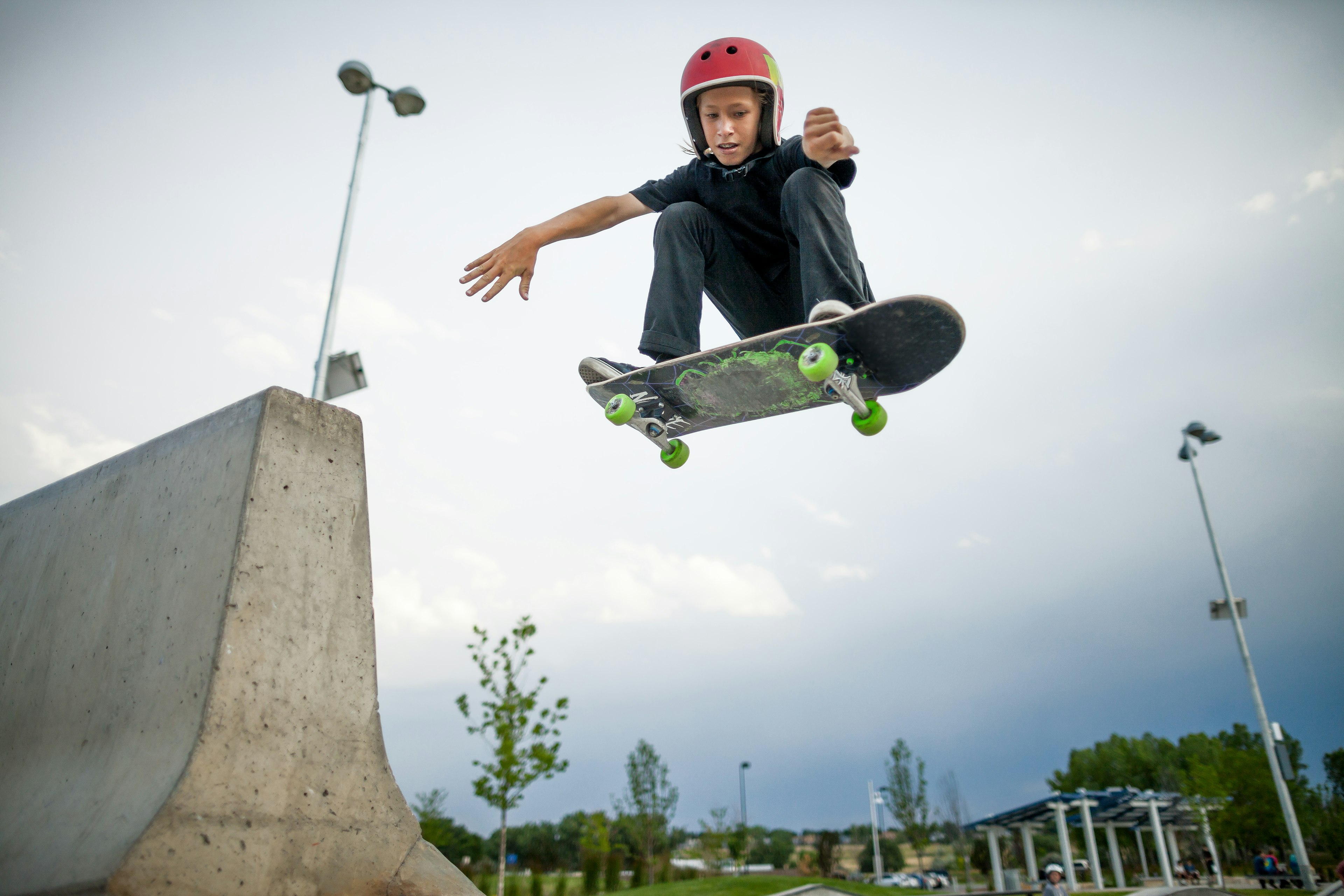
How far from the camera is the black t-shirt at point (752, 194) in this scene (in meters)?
4.18

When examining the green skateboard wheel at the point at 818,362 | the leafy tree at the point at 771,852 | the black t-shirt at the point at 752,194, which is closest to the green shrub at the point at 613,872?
the black t-shirt at the point at 752,194

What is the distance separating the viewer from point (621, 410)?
4137 mm

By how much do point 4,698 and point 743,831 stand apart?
3707 centimetres

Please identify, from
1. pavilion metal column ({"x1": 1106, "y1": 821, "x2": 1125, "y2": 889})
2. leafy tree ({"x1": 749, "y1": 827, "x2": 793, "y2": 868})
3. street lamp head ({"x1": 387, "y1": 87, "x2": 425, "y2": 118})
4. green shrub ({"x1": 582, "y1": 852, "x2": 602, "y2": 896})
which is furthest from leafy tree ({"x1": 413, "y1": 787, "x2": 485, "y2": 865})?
leafy tree ({"x1": 749, "y1": 827, "x2": 793, "y2": 868})

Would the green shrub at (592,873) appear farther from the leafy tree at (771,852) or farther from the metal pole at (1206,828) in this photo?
the leafy tree at (771,852)

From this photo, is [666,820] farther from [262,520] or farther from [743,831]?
[262,520]

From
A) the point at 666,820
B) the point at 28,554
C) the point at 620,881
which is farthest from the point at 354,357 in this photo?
the point at 666,820

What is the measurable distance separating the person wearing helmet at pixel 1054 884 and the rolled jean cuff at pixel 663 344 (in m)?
12.7

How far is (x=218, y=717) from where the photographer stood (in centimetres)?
247

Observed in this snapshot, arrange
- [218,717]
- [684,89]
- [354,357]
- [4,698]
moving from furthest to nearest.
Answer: [354,357] < [684,89] < [4,698] < [218,717]

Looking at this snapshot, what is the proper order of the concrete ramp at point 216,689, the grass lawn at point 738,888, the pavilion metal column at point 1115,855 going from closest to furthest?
the concrete ramp at point 216,689 → the grass lawn at point 738,888 → the pavilion metal column at point 1115,855

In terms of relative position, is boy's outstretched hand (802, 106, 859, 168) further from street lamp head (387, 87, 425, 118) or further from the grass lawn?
the grass lawn

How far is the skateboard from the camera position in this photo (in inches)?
141

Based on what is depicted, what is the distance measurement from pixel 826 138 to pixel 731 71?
65 cm
